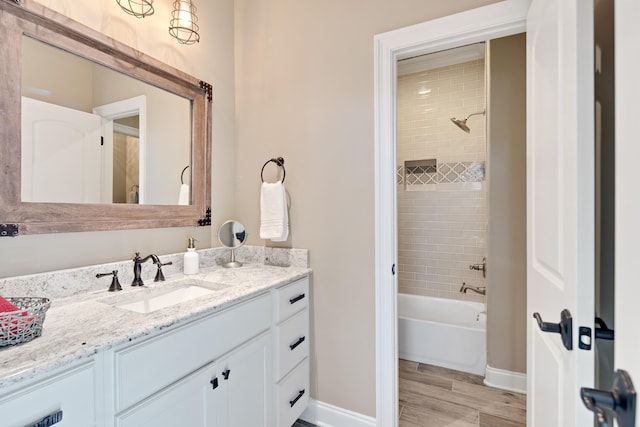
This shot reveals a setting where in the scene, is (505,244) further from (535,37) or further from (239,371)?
(239,371)

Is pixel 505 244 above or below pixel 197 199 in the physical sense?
below

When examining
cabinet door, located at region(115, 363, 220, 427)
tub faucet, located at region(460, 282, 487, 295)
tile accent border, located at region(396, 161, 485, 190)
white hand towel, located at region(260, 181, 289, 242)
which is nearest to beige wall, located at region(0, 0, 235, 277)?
white hand towel, located at region(260, 181, 289, 242)

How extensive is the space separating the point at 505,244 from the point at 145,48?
2456 millimetres

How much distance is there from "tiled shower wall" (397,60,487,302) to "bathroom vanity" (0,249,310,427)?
5.98 feet

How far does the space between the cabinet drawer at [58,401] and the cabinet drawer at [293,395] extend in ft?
3.00

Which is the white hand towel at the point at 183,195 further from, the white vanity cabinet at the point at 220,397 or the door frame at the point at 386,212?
the door frame at the point at 386,212

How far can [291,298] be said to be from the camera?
1.60 m

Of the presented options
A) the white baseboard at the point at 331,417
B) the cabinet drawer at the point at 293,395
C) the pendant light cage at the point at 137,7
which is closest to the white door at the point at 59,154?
the pendant light cage at the point at 137,7

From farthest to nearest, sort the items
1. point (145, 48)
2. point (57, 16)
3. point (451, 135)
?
point (451, 135) → point (145, 48) → point (57, 16)

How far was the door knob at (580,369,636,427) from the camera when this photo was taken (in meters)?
0.46

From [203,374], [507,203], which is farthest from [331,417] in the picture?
[507,203]

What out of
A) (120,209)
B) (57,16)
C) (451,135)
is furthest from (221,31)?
(451,135)

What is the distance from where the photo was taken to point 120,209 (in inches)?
55.6

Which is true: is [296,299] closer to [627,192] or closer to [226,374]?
[226,374]
